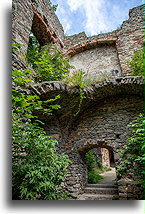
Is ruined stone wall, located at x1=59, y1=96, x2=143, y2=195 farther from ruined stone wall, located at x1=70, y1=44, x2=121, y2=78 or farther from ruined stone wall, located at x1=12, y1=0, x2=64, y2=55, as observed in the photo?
ruined stone wall, located at x1=12, y1=0, x2=64, y2=55

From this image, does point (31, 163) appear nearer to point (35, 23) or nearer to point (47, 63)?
point (47, 63)

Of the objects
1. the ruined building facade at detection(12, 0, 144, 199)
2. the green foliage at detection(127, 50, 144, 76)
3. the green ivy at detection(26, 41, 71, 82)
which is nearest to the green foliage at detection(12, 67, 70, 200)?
the ruined building facade at detection(12, 0, 144, 199)

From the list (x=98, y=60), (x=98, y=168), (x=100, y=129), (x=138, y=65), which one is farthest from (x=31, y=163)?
(x=98, y=168)

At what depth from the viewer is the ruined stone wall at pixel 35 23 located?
9.82 ft

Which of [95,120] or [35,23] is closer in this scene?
[95,120]

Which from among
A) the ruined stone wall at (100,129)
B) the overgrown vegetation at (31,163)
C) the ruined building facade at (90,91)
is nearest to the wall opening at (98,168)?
the ruined stone wall at (100,129)

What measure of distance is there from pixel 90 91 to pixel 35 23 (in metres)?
2.69

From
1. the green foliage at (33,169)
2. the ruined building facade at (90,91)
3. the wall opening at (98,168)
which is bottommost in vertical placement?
the wall opening at (98,168)

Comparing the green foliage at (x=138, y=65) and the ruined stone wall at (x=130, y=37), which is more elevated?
the ruined stone wall at (x=130, y=37)

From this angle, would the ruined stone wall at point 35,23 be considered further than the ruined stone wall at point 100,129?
No

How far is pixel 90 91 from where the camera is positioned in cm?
340

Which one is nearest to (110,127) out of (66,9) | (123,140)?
(123,140)

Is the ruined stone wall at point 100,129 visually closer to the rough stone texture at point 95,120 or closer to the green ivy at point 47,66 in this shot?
the rough stone texture at point 95,120

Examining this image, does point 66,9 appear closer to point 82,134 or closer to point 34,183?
point 34,183
